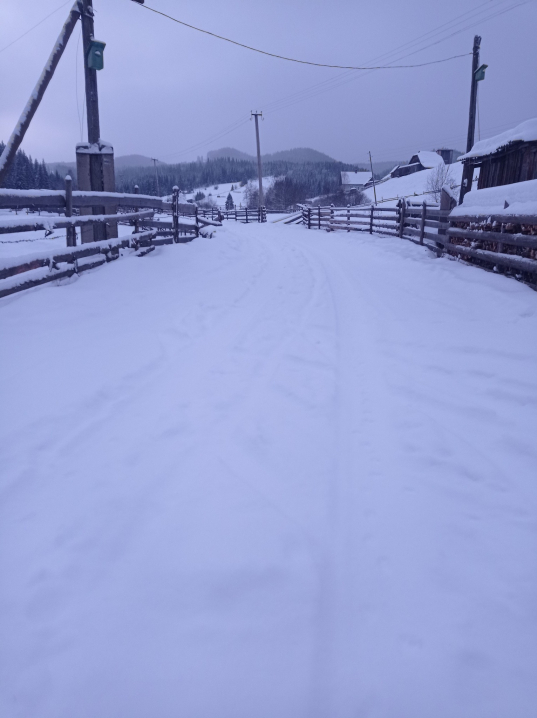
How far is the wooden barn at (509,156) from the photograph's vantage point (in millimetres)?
10852

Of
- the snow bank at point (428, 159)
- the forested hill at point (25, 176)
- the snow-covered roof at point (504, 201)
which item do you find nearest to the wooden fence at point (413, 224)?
the snow-covered roof at point (504, 201)

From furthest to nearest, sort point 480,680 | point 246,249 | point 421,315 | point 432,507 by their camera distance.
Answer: point 246,249, point 421,315, point 432,507, point 480,680

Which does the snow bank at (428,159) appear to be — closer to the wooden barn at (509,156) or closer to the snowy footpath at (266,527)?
the wooden barn at (509,156)

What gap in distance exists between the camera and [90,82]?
26.8 ft

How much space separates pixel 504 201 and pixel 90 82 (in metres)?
7.99

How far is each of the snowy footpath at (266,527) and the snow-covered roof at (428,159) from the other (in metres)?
83.5

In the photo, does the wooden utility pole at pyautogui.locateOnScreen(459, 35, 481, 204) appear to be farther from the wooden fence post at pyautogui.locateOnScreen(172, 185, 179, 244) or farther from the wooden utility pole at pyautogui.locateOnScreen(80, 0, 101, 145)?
the wooden utility pole at pyautogui.locateOnScreen(80, 0, 101, 145)

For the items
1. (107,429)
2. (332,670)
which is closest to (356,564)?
(332,670)

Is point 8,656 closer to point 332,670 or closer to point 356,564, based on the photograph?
point 332,670

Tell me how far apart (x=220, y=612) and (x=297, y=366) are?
8.77 ft

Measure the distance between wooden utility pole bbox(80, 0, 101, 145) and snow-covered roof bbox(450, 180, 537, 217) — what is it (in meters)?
7.74

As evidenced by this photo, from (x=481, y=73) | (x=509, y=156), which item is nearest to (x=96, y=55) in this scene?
(x=481, y=73)

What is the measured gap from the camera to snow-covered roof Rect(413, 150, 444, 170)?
3022 inches

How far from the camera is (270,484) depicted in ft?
8.30
